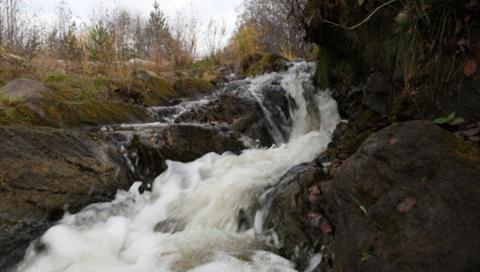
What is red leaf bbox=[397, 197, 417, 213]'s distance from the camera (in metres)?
1.87

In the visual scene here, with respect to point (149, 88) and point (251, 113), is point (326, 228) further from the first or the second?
point (149, 88)

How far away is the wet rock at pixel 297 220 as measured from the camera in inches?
96.6

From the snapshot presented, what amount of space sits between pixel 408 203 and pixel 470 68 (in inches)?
44.1

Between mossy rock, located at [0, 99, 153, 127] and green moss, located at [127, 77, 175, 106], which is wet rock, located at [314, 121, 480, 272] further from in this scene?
green moss, located at [127, 77, 175, 106]

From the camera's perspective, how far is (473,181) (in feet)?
5.80

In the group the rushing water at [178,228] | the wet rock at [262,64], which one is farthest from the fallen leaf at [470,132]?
the wet rock at [262,64]

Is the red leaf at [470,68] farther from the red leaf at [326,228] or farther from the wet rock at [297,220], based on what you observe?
the red leaf at [326,228]

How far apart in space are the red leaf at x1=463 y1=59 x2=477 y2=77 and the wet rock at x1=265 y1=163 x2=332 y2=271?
1.20 meters

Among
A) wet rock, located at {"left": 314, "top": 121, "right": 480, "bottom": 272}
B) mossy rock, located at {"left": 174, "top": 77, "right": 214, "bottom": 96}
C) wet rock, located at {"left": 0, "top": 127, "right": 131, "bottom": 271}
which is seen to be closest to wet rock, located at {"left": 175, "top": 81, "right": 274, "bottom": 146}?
mossy rock, located at {"left": 174, "top": 77, "right": 214, "bottom": 96}

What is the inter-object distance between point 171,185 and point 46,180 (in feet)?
3.90

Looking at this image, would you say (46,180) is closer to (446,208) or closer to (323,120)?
(446,208)

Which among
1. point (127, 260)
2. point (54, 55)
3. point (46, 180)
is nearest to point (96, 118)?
point (46, 180)

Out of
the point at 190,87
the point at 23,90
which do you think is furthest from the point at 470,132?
the point at 190,87

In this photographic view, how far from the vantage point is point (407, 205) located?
188 cm
